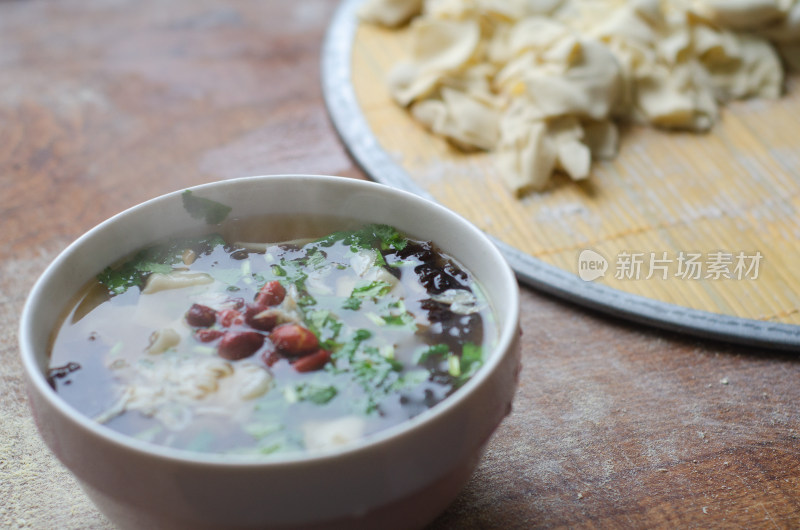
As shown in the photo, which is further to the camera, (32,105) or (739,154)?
(32,105)

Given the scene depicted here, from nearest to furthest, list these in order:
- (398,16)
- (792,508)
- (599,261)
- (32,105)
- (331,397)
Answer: (331,397), (792,508), (599,261), (32,105), (398,16)

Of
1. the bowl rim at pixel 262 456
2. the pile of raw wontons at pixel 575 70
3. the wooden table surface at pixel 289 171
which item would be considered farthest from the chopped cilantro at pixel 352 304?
the pile of raw wontons at pixel 575 70

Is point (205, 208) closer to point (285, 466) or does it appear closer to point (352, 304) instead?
point (352, 304)

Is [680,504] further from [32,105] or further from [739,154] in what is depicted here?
[32,105]

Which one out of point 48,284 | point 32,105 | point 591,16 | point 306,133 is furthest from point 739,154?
point 32,105

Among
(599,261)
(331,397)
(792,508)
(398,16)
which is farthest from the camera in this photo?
(398,16)

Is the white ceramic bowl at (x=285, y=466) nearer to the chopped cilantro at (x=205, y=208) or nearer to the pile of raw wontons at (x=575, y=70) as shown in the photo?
the chopped cilantro at (x=205, y=208)

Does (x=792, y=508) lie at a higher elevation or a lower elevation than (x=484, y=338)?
lower
